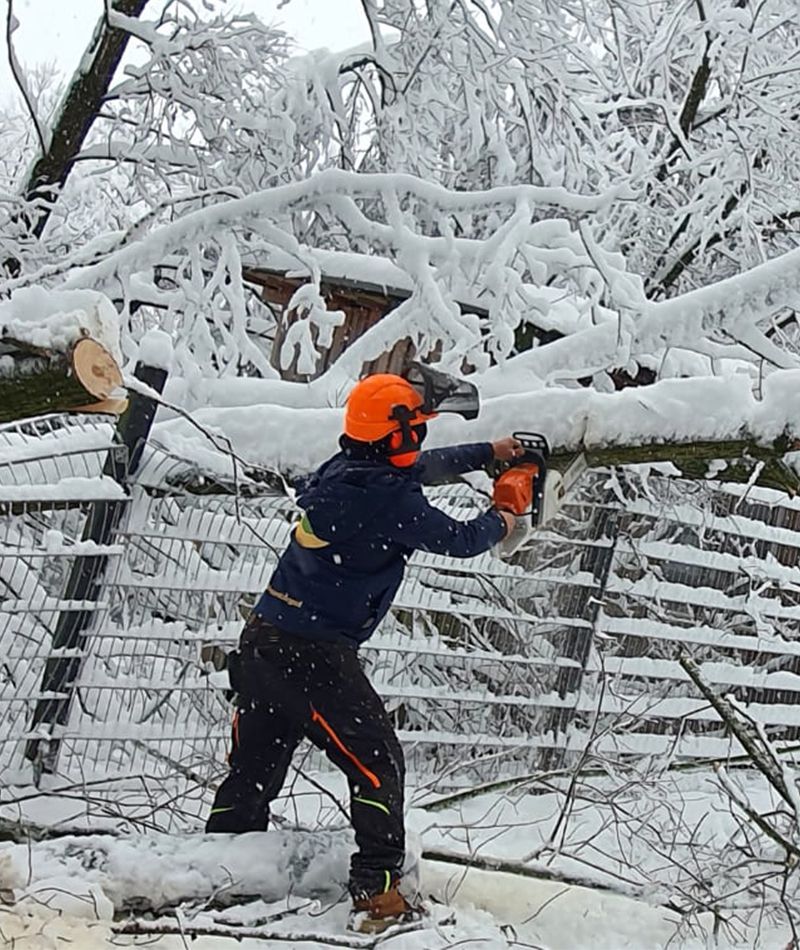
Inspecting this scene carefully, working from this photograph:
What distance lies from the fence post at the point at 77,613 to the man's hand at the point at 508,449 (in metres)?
1.28

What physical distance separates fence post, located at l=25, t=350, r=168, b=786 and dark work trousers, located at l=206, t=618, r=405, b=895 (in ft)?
2.97

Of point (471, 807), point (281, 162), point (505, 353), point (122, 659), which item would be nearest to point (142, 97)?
point (281, 162)

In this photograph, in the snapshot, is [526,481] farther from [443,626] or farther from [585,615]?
[585,615]

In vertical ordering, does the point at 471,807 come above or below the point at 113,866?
below

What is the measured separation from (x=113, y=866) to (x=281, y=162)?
3.28 metres

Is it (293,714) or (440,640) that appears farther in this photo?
(440,640)

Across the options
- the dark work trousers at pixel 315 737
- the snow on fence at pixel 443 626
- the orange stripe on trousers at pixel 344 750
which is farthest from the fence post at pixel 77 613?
the orange stripe on trousers at pixel 344 750

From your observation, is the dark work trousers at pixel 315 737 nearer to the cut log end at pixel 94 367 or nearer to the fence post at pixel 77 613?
the fence post at pixel 77 613

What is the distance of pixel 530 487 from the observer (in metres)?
3.25

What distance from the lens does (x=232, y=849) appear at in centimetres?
289

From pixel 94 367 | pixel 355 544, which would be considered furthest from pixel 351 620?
pixel 94 367

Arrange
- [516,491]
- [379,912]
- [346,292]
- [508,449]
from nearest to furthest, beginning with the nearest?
[379,912]
[516,491]
[508,449]
[346,292]

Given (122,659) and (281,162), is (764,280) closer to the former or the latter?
(281,162)

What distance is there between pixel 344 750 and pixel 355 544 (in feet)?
1.91
